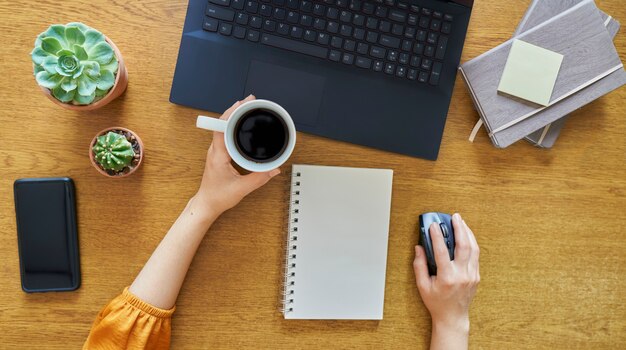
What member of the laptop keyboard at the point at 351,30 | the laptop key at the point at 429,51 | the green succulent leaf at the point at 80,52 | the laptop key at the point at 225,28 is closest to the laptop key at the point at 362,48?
the laptop keyboard at the point at 351,30

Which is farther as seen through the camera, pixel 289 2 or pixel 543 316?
pixel 543 316

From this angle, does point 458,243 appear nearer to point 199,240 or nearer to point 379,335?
point 379,335

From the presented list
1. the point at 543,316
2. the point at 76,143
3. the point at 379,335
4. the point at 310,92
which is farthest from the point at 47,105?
the point at 543,316

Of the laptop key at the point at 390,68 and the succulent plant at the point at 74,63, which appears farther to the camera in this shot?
the laptop key at the point at 390,68

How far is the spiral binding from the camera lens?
0.82 meters

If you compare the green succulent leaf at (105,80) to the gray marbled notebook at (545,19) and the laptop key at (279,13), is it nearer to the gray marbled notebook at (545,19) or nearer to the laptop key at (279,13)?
the laptop key at (279,13)

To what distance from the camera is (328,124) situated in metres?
0.81

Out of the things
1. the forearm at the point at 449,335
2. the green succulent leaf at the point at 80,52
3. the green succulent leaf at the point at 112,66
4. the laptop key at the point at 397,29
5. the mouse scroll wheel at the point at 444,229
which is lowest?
the forearm at the point at 449,335

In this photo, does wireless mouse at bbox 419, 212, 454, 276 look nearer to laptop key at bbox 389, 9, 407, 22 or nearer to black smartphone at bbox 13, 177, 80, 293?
laptop key at bbox 389, 9, 407, 22

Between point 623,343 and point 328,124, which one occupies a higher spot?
point 328,124

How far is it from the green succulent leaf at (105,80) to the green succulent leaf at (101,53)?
2cm

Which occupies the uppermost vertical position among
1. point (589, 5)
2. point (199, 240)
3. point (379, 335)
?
point (589, 5)

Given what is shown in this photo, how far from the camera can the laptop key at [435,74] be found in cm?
82

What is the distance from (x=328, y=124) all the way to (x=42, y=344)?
607 mm
